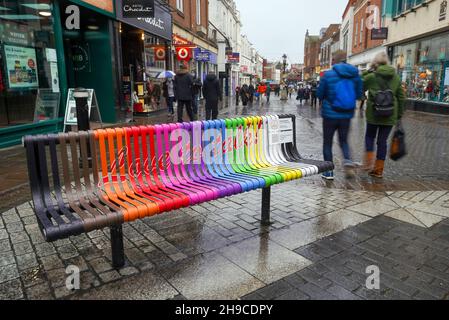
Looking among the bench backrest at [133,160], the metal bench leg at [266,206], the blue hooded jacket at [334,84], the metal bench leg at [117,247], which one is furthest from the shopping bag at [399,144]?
the metal bench leg at [117,247]

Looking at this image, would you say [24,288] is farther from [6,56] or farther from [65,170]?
A: [6,56]

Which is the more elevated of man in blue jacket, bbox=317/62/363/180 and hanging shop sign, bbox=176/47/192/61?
hanging shop sign, bbox=176/47/192/61

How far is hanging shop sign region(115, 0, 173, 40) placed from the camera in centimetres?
1177

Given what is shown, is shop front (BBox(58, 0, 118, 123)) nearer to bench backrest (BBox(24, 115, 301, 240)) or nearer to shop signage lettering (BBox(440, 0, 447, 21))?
bench backrest (BBox(24, 115, 301, 240))

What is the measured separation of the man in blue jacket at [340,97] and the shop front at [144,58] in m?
8.67

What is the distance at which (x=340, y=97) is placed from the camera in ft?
16.8

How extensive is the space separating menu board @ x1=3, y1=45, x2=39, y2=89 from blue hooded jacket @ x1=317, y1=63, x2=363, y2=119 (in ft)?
22.4

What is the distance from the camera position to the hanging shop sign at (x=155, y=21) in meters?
11.8

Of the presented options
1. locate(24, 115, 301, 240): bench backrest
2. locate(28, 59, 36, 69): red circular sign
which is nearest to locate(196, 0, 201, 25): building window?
locate(28, 59, 36, 69): red circular sign

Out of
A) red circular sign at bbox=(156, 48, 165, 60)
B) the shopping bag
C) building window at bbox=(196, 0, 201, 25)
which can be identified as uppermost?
building window at bbox=(196, 0, 201, 25)

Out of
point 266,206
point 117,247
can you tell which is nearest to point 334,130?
point 266,206

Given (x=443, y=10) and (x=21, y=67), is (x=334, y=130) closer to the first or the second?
(x=21, y=67)
